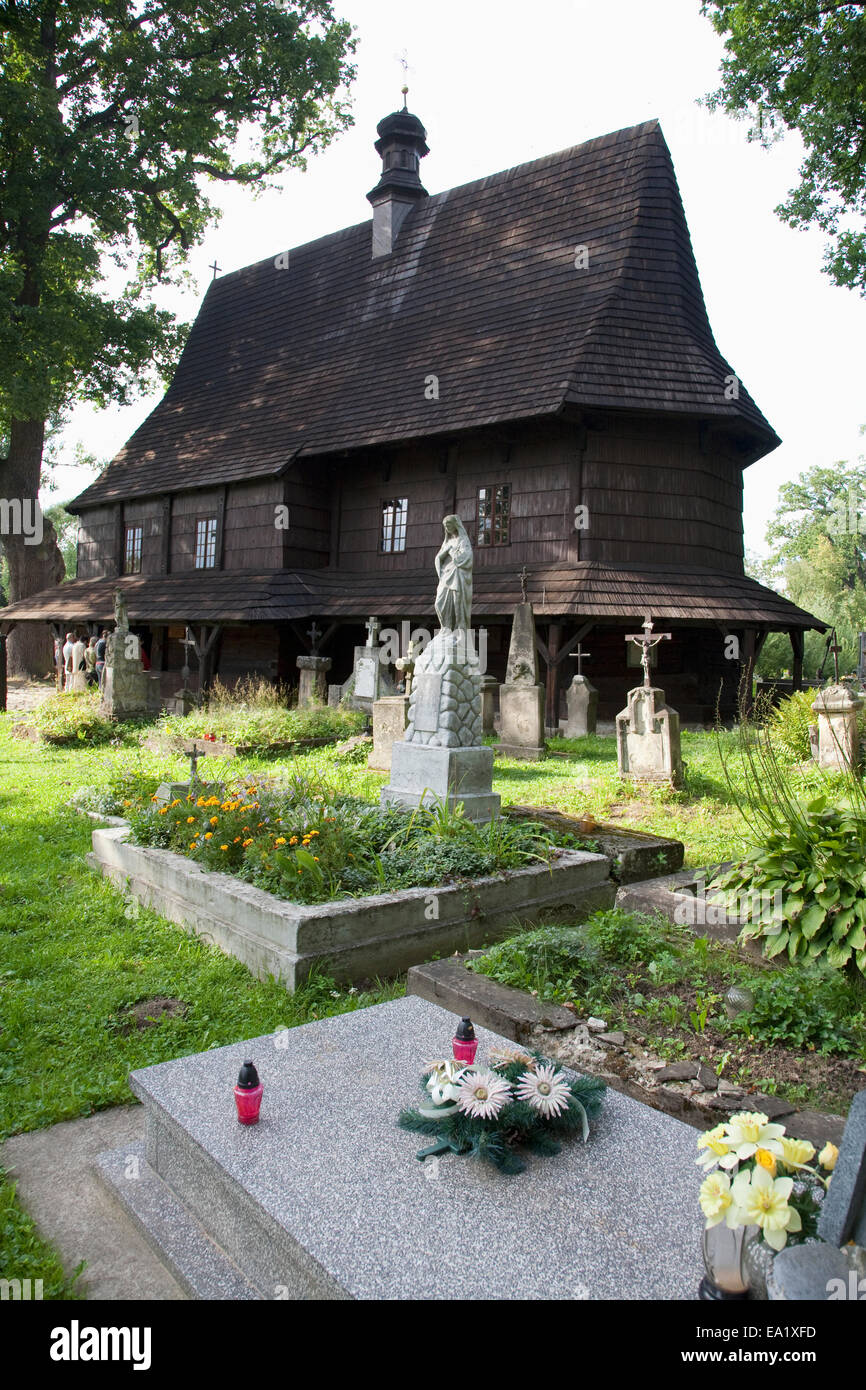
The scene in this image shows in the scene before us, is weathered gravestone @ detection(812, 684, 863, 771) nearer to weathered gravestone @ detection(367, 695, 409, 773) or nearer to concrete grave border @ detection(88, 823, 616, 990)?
weathered gravestone @ detection(367, 695, 409, 773)

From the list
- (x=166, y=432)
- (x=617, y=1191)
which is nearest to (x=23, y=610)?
(x=166, y=432)

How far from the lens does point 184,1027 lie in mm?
4590

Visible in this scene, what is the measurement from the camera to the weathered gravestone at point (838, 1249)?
2.02m

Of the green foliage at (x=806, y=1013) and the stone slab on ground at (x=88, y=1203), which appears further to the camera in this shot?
the green foliage at (x=806, y=1013)

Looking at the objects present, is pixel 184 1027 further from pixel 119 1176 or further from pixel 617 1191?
pixel 617 1191

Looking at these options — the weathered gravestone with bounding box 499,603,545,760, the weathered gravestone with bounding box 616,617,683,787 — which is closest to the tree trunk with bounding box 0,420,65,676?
the weathered gravestone with bounding box 499,603,545,760

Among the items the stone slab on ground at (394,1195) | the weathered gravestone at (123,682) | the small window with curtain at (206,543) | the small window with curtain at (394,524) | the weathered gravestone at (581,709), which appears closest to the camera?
the stone slab on ground at (394,1195)

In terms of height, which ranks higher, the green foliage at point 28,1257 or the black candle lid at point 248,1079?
the black candle lid at point 248,1079

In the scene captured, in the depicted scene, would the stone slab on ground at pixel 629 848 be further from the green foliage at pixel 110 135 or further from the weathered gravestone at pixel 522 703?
the green foliage at pixel 110 135

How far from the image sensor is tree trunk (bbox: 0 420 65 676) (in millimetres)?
25125

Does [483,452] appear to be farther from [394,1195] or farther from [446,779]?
[394,1195]

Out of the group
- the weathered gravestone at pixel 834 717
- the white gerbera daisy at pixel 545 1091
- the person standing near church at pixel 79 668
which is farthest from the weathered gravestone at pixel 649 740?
the person standing near church at pixel 79 668

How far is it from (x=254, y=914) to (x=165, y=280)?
30144 millimetres

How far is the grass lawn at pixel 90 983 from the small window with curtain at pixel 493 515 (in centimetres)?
930
